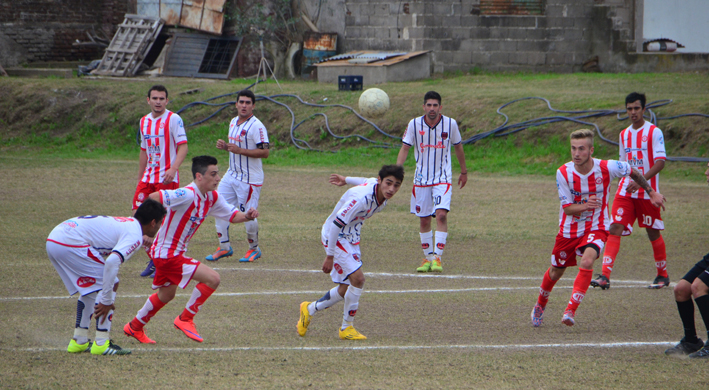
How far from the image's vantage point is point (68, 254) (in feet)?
17.7

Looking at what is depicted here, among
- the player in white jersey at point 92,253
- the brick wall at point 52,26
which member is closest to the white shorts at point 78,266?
the player in white jersey at point 92,253

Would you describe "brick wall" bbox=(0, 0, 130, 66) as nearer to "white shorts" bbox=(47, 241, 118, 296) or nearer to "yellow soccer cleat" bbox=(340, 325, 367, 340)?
"white shorts" bbox=(47, 241, 118, 296)

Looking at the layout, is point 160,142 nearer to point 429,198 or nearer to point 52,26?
point 429,198

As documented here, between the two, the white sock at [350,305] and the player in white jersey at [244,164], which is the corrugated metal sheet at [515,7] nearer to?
the player in white jersey at [244,164]

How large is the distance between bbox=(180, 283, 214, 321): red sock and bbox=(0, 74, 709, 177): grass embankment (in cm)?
1183

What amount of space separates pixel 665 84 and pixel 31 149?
63.0ft

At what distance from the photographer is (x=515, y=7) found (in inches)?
965

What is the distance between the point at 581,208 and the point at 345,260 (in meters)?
2.23

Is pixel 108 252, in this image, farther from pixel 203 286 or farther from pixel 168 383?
pixel 168 383

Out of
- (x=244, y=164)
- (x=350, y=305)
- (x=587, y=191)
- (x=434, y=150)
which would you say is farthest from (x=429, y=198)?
(x=350, y=305)

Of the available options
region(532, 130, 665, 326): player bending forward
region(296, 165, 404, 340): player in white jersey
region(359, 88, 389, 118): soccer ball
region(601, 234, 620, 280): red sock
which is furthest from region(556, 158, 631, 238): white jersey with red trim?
region(359, 88, 389, 118): soccer ball

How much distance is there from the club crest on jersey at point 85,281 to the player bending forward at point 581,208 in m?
3.83

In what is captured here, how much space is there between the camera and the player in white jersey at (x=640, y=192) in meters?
8.12

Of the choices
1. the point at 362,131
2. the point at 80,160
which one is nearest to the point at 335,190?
the point at 362,131
